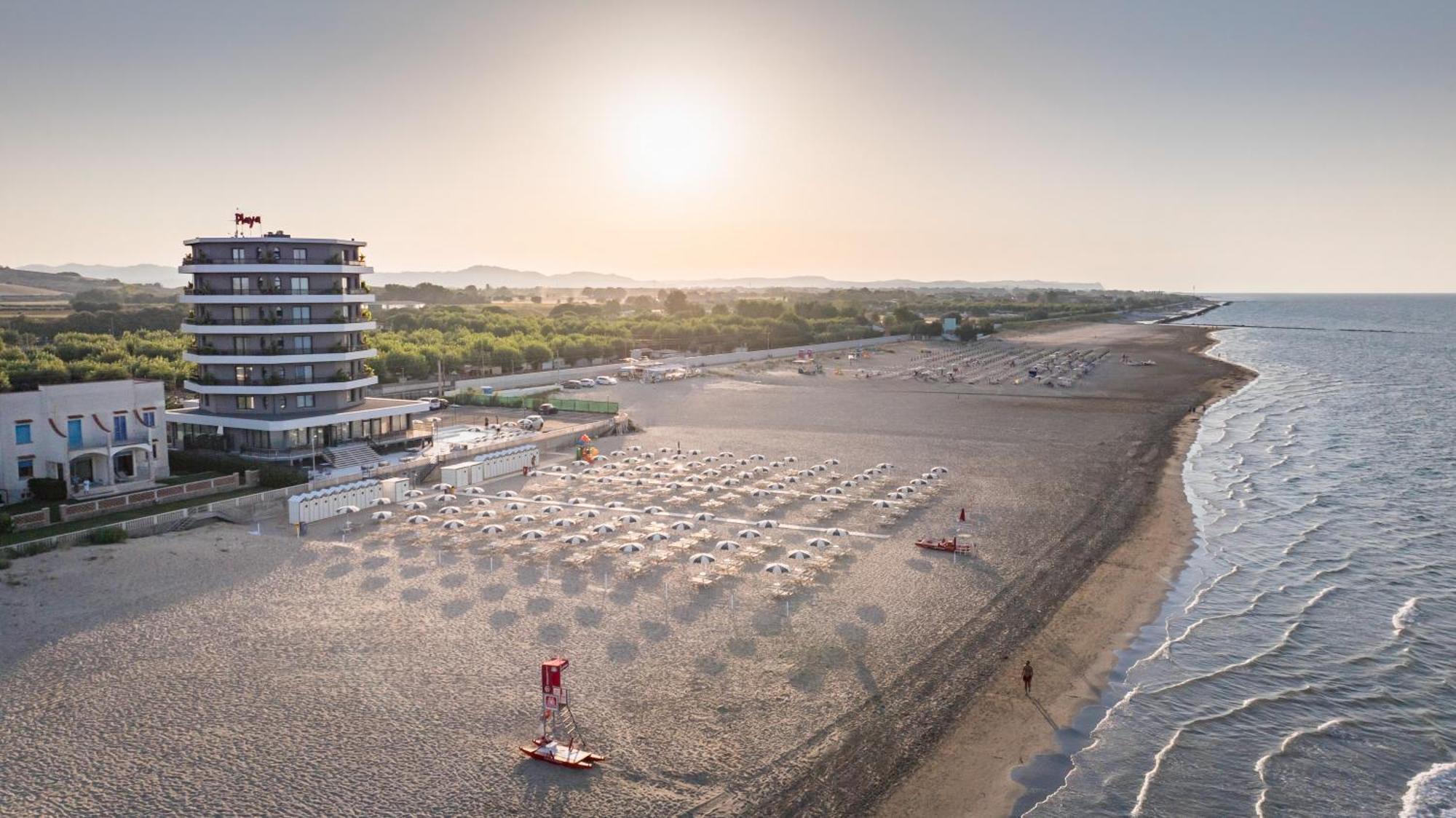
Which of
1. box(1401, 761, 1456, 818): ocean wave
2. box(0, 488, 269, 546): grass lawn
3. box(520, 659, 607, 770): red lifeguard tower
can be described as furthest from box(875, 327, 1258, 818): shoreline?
box(0, 488, 269, 546): grass lawn

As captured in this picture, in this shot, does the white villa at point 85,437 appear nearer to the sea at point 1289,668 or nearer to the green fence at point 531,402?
the green fence at point 531,402

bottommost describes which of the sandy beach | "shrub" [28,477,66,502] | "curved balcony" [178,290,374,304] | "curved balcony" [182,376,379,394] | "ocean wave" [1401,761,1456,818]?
"ocean wave" [1401,761,1456,818]

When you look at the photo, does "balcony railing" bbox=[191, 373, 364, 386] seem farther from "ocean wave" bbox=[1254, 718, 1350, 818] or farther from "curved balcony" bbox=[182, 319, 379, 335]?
"ocean wave" bbox=[1254, 718, 1350, 818]

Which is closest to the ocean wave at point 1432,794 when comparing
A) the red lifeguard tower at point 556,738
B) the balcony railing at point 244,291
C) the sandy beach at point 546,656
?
the sandy beach at point 546,656

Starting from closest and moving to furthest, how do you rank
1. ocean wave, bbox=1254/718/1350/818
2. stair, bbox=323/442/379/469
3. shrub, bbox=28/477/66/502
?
ocean wave, bbox=1254/718/1350/818, shrub, bbox=28/477/66/502, stair, bbox=323/442/379/469

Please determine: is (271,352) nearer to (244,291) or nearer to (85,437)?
(244,291)
